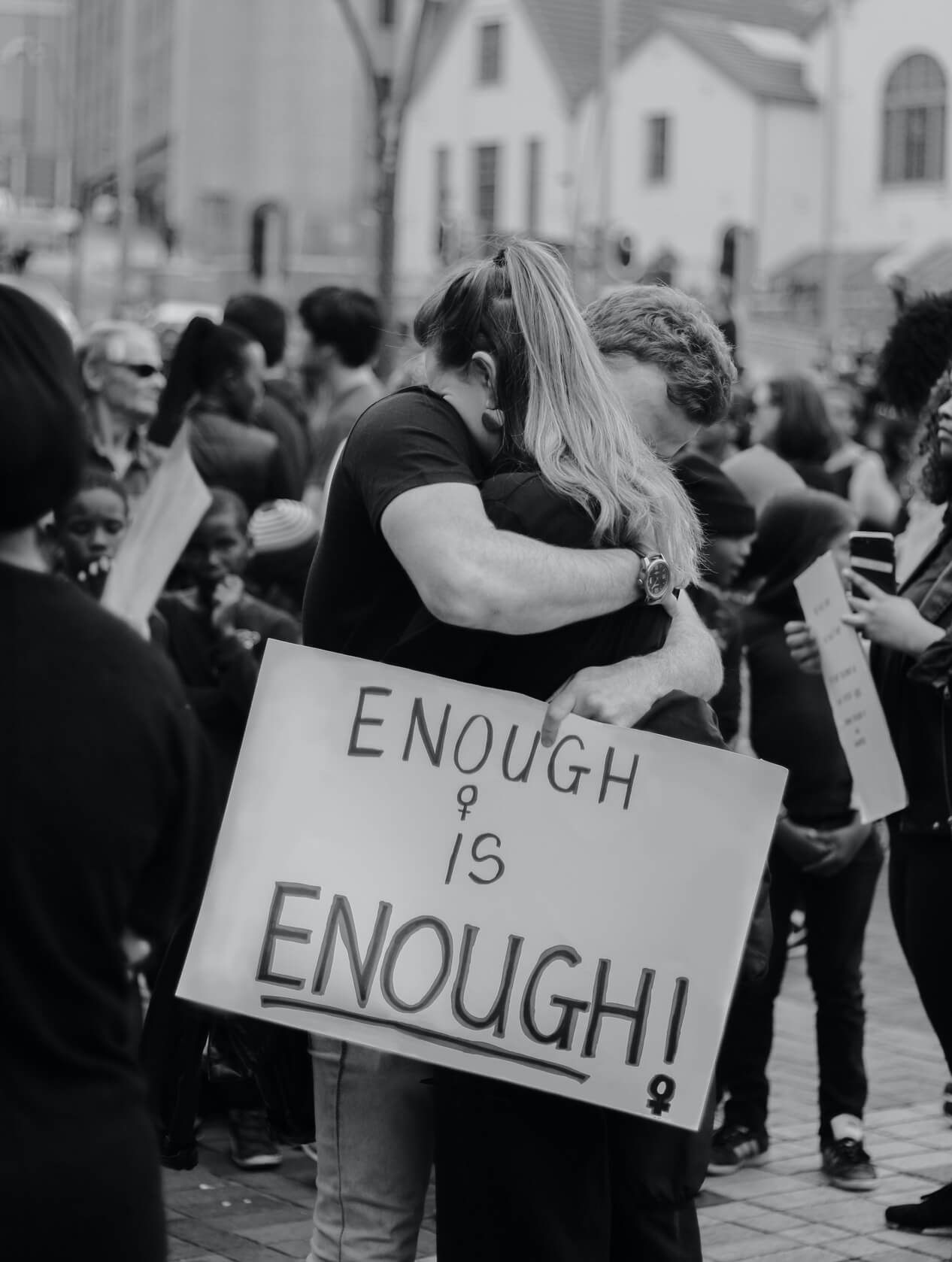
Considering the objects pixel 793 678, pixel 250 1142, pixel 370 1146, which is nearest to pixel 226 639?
pixel 250 1142

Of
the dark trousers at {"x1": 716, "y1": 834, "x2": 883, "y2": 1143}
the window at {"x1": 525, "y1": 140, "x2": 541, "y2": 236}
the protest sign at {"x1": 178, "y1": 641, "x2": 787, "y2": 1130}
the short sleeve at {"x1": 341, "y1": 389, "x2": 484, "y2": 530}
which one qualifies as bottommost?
the dark trousers at {"x1": 716, "y1": 834, "x2": 883, "y2": 1143}

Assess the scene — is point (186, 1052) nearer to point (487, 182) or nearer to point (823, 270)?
point (823, 270)

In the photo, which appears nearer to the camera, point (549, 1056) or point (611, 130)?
point (549, 1056)

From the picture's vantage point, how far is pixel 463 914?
2775 mm

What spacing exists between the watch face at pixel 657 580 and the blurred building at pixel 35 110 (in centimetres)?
8672

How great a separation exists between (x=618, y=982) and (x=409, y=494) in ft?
2.39

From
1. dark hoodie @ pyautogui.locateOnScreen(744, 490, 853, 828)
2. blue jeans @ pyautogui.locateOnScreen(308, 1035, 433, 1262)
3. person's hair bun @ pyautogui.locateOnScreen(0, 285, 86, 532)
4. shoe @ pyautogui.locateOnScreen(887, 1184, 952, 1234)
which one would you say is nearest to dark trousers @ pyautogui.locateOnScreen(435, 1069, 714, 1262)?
blue jeans @ pyautogui.locateOnScreen(308, 1035, 433, 1262)

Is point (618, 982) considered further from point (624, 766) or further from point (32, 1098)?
point (32, 1098)

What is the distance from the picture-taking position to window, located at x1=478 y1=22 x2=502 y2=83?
207ft

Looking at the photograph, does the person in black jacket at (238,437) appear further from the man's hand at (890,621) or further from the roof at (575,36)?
the roof at (575,36)

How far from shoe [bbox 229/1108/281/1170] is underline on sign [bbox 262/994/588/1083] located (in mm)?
2307

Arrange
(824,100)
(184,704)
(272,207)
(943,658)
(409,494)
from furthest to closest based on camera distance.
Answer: (824,100)
(272,207)
(943,658)
(409,494)
(184,704)

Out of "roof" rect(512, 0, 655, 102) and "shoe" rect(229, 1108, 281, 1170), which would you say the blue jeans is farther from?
"roof" rect(512, 0, 655, 102)

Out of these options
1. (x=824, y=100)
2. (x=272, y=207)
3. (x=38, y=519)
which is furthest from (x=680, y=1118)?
(x=824, y=100)
